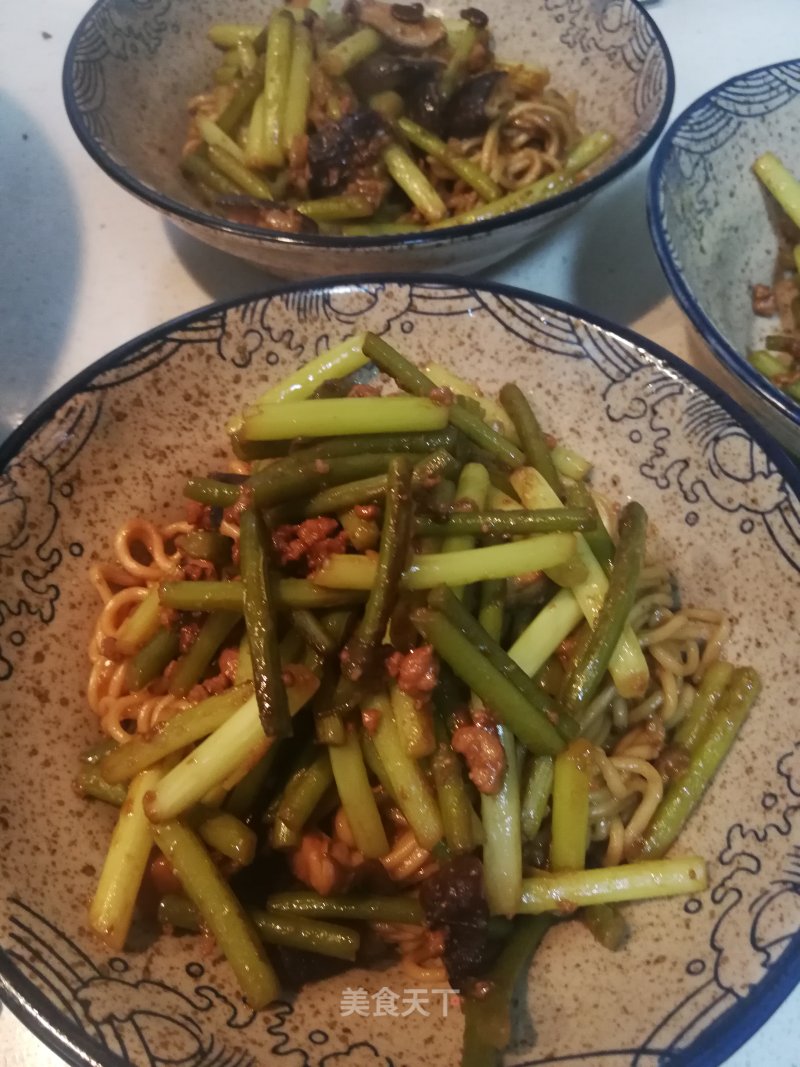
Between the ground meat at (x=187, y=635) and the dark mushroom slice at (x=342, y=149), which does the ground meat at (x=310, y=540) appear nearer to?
the ground meat at (x=187, y=635)

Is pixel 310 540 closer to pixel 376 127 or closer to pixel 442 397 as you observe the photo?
pixel 442 397

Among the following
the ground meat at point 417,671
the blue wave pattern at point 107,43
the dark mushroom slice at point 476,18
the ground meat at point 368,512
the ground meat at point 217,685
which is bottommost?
the ground meat at point 417,671

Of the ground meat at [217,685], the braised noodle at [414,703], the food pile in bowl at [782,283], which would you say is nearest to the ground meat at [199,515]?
the braised noodle at [414,703]

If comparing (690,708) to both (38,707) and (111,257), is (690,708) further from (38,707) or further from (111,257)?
(111,257)

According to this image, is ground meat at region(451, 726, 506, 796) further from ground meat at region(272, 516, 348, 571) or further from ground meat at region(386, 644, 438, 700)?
ground meat at region(272, 516, 348, 571)

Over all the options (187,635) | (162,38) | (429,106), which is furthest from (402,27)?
(187,635)

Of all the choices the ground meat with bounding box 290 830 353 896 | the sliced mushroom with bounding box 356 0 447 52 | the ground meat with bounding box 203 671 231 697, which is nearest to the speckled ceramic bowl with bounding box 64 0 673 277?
the sliced mushroom with bounding box 356 0 447 52
